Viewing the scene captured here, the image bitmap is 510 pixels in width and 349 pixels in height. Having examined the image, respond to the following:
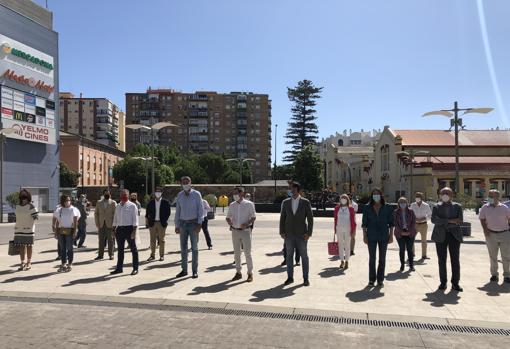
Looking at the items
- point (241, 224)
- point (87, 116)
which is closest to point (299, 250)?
point (241, 224)

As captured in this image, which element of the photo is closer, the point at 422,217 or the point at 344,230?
the point at 344,230

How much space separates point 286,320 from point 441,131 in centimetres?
7216

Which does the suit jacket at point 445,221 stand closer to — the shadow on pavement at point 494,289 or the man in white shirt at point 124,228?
the shadow on pavement at point 494,289

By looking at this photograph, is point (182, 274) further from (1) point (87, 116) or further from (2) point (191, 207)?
(1) point (87, 116)

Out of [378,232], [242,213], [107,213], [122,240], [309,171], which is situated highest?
[309,171]

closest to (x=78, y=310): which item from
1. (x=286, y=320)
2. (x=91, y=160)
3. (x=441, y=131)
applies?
(x=286, y=320)

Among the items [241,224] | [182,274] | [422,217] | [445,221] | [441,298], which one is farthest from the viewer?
[422,217]

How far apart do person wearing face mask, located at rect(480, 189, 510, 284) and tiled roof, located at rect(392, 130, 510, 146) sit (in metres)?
62.7

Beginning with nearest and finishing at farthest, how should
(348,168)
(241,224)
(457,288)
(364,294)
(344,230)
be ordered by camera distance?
(364,294) → (457,288) → (241,224) → (344,230) → (348,168)

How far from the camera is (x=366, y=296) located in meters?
7.89

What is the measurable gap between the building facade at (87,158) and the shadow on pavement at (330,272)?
64255 mm

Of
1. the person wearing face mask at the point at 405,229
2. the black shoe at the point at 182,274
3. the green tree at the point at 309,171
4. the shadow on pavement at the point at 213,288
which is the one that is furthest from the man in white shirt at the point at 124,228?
the green tree at the point at 309,171

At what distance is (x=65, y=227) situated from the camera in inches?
404

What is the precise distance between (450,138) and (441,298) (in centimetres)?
6814
